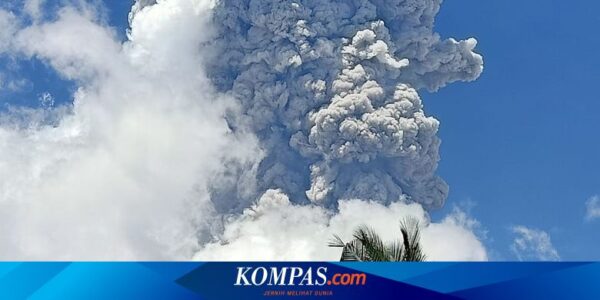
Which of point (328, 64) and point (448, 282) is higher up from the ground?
point (328, 64)

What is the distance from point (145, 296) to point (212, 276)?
1.09 m

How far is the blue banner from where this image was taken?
1230 centimetres

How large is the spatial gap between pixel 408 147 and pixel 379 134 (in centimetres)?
446

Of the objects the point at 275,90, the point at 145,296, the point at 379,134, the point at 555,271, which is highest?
the point at 275,90

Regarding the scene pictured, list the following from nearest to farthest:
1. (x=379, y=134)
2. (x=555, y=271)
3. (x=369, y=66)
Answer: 1. (x=555, y=271)
2. (x=379, y=134)
3. (x=369, y=66)

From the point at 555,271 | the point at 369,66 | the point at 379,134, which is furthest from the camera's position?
the point at 369,66

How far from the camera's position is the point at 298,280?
12648 millimetres

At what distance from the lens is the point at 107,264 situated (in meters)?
12.4

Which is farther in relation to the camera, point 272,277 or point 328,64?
point 328,64

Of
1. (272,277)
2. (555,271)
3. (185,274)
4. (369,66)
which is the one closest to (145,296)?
(185,274)

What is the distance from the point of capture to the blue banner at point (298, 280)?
12.3 meters

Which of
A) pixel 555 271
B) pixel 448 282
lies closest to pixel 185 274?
pixel 448 282

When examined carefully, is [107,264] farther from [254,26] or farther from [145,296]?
[254,26]

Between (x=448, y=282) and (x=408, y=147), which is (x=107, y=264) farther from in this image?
(x=408, y=147)
